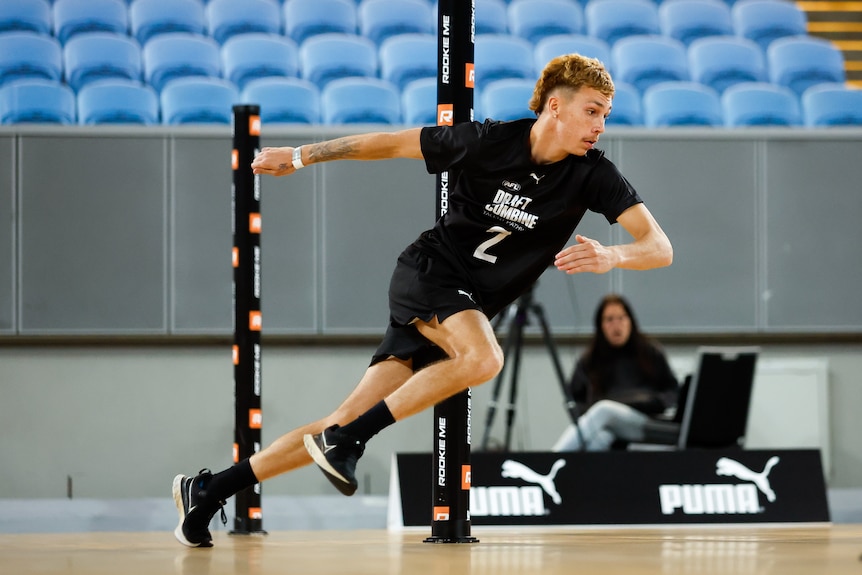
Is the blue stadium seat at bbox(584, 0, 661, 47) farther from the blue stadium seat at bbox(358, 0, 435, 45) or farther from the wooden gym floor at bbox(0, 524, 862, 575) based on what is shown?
the wooden gym floor at bbox(0, 524, 862, 575)

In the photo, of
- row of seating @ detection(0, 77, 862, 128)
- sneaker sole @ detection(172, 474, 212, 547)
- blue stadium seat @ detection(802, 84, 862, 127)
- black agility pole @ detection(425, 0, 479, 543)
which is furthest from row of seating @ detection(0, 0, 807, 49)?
sneaker sole @ detection(172, 474, 212, 547)

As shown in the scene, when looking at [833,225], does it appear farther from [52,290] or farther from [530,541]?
[52,290]

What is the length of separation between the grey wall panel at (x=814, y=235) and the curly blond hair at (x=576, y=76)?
14.8ft

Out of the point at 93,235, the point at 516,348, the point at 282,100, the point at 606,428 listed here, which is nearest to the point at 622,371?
the point at 606,428

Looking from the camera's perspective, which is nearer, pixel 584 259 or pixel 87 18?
pixel 584 259

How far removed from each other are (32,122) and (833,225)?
5.37m

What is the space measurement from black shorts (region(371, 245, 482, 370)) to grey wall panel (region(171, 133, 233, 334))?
373 cm

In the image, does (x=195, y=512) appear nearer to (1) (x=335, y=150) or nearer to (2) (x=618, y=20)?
(1) (x=335, y=150)

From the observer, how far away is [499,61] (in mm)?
9258

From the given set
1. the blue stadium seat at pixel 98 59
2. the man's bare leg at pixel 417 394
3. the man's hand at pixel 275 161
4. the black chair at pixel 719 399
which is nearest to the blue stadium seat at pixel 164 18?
the blue stadium seat at pixel 98 59

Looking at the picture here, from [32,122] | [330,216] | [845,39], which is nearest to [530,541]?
[330,216]

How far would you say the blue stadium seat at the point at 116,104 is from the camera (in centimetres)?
819

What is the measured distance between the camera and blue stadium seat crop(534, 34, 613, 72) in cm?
948

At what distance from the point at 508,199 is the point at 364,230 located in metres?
4.00
